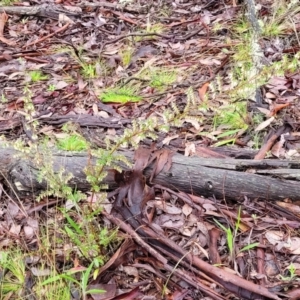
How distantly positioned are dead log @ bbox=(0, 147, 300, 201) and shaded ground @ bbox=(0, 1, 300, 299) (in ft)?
0.19

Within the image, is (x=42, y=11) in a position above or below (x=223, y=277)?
above

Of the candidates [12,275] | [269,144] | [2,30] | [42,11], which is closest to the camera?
[12,275]

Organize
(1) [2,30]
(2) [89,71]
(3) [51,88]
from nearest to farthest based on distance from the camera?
(3) [51,88] → (2) [89,71] → (1) [2,30]

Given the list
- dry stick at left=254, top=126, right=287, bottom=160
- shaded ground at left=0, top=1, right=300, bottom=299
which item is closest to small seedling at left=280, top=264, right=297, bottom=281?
shaded ground at left=0, top=1, right=300, bottom=299

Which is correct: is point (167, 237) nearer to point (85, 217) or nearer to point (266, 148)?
point (85, 217)

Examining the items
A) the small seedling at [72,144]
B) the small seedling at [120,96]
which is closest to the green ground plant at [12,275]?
the small seedling at [72,144]

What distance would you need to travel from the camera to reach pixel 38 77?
3.64m

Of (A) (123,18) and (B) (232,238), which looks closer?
(B) (232,238)

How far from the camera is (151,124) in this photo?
1.87 m

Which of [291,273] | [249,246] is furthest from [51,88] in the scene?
[291,273]

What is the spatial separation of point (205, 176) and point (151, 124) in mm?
522

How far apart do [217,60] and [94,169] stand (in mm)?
1900

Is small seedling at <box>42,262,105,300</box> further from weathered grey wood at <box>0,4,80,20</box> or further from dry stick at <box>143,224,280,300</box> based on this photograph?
weathered grey wood at <box>0,4,80,20</box>

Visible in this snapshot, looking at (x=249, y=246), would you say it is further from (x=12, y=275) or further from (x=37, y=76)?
(x=37, y=76)
